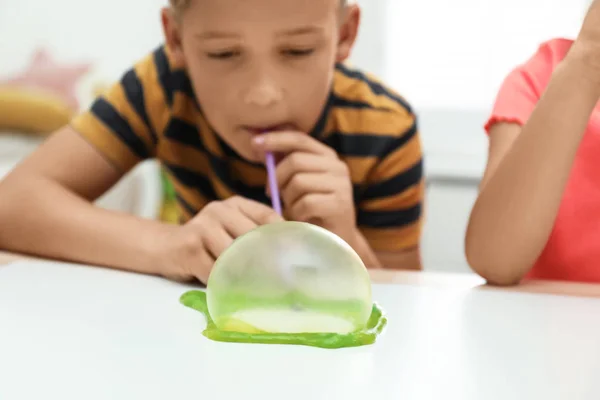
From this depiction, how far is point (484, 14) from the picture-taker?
1.59 m

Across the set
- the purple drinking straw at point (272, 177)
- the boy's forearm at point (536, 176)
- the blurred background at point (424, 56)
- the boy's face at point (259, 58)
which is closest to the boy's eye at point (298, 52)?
the boy's face at point (259, 58)

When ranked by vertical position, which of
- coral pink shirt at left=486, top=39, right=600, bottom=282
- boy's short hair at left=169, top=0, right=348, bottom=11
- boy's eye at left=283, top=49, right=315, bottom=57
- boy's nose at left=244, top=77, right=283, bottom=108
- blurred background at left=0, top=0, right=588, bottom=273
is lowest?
blurred background at left=0, top=0, right=588, bottom=273

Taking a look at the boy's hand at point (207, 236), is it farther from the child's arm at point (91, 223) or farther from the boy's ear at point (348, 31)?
the boy's ear at point (348, 31)

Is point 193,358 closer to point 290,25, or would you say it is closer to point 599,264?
point 290,25

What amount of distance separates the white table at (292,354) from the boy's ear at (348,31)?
33 cm

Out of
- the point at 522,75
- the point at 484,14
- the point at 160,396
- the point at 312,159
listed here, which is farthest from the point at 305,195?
the point at 484,14

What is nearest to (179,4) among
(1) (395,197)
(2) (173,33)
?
(2) (173,33)

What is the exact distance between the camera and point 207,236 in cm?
59

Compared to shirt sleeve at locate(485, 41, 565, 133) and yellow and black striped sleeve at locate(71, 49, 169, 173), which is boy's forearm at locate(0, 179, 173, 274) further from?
shirt sleeve at locate(485, 41, 565, 133)

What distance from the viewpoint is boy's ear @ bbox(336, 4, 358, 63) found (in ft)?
2.51

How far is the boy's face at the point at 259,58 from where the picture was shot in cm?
63

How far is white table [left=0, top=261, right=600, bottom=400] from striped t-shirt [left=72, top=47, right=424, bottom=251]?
33 cm

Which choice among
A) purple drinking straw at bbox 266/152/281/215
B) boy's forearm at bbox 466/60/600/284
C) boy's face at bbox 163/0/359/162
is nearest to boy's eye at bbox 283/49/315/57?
boy's face at bbox 163/0/359/162

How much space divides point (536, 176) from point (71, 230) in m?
0.43
